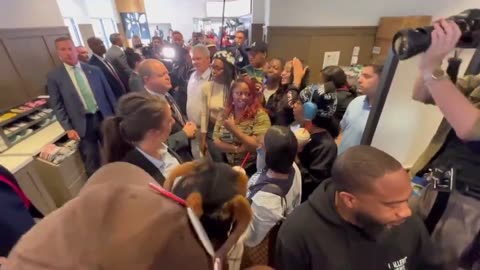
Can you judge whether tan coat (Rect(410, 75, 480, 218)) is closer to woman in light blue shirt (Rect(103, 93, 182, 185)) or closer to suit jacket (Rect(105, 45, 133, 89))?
woman in light blue shirt (Rect(103, 93, 182, 185))

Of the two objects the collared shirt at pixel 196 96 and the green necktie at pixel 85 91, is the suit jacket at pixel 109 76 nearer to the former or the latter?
the green necktie at pixel 85 91

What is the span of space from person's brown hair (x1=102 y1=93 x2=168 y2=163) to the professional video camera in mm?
982

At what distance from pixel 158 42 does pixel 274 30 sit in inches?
121

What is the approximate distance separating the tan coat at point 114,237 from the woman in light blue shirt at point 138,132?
759mm

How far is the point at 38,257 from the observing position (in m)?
0.30

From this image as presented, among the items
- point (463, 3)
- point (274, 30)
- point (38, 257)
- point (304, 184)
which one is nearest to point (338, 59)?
point (274, 30)

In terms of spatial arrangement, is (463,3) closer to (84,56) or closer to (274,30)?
(274,30)

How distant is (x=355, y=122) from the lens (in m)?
1.55

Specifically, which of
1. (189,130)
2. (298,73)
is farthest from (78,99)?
(298,73)

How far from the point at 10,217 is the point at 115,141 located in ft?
1.77

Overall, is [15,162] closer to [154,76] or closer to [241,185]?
[154,76]

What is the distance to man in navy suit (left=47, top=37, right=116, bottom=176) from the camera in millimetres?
2254

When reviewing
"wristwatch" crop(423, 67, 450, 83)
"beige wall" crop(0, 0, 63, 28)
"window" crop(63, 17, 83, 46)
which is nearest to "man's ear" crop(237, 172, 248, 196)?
"wristwatch" crop(423, 67, 450, 83)

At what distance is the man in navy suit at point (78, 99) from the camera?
2.25m
